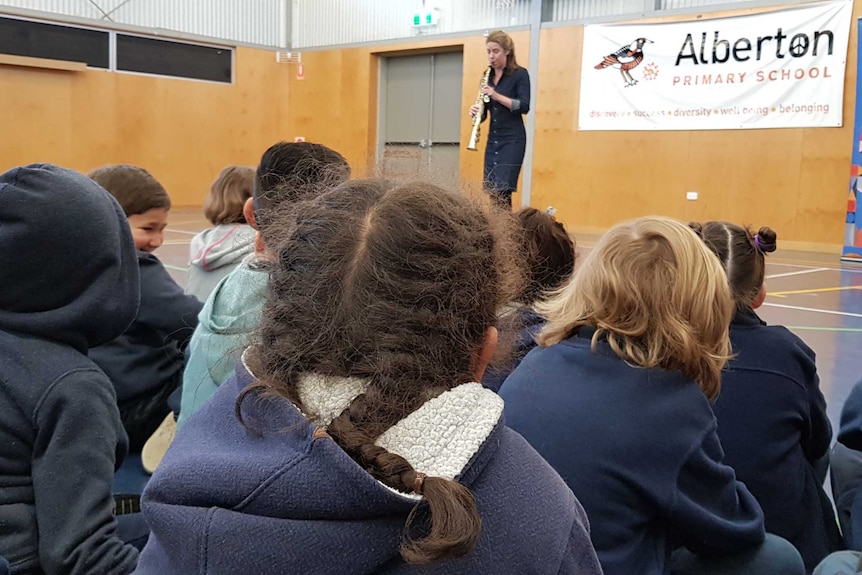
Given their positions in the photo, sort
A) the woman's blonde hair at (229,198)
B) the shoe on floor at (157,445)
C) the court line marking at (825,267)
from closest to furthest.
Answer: the shoe on floor at (157,445) → the woman's blonde hair at (229,198) → the court line marking at (825,267)

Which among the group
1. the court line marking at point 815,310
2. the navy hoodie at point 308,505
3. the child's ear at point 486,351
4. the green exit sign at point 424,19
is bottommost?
the court line marking at point 815,310

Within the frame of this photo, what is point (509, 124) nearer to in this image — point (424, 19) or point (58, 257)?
point (58, 257)

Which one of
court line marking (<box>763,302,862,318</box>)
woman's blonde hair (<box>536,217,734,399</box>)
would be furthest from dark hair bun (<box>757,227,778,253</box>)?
court line marking (<box>763,302,862,318</box>)

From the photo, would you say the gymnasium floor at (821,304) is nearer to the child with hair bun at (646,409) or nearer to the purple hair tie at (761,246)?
the purple hair tie at (761,246)

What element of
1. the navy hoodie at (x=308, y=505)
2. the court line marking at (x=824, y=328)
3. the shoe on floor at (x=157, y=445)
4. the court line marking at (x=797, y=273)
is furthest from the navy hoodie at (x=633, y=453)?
the court line marking at (x=797, y=273)

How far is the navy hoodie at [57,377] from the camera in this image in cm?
109

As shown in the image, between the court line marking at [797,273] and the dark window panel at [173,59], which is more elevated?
the dark window panel at [173,59]

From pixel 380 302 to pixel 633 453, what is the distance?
57 centimetres

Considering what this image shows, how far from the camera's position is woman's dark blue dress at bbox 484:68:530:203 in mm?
5160

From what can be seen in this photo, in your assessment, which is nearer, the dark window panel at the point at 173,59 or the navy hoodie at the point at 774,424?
the navy hoodie at the point at 774,424

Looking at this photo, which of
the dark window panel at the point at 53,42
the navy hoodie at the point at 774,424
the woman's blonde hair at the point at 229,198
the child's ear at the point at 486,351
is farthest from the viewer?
the dark window panel at the point at 53,42

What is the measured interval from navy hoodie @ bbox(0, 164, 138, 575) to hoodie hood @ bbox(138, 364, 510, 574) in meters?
0.52

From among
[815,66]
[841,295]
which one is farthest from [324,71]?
[841,295]

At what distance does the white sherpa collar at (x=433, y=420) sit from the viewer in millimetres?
612
